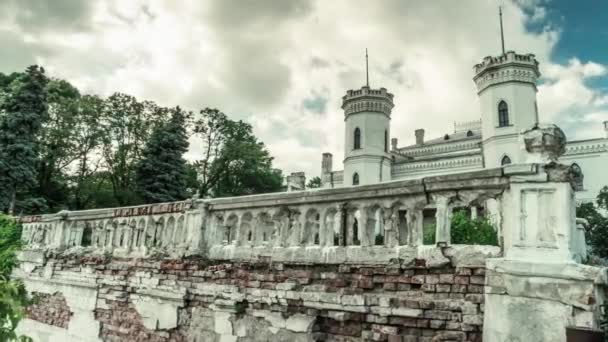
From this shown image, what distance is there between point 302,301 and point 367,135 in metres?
28.7

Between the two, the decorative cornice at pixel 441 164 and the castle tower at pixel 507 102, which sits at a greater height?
Answer: the castle tower at pixel 507 102

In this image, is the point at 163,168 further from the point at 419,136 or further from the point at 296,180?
the point at 419,136

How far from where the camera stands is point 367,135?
1266 inches

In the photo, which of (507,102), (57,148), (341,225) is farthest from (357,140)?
(341,225)

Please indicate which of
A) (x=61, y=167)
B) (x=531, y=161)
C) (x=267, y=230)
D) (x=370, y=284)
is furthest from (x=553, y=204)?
(x=61, y=167)

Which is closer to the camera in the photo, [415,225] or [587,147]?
[415,225]

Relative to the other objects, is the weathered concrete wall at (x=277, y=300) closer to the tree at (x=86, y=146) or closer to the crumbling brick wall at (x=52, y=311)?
the crumbling brick wall at (x=52, y=311)

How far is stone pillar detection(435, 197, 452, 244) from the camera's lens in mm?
3576

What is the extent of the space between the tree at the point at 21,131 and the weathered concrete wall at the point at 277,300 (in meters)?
15.7

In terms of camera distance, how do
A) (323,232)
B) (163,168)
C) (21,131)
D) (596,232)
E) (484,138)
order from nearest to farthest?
(323,232) → (596,232) → (21,131) → (163,168) → (484,138)

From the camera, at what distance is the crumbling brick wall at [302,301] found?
11.1 ft

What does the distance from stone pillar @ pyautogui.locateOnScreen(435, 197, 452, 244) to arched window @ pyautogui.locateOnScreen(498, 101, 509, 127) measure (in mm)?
26357

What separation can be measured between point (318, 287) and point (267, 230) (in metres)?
1.38

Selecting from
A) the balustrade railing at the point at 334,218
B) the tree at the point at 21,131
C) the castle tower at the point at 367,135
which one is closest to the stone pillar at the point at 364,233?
the balustrade railing at the point at 334,218
